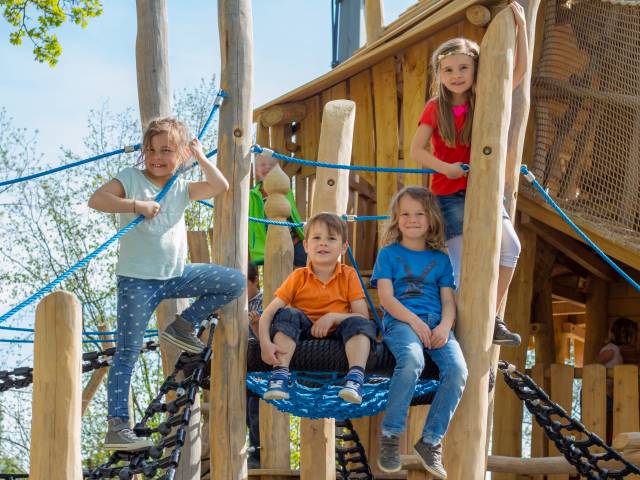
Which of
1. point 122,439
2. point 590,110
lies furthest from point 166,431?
point 590,110

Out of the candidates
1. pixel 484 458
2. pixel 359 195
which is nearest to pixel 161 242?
pixel 484 458

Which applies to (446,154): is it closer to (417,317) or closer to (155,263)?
(417,317)

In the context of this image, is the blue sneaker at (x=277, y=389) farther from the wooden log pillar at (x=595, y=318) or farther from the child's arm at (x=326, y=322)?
the wooden log pillar at (x=595, y=318)

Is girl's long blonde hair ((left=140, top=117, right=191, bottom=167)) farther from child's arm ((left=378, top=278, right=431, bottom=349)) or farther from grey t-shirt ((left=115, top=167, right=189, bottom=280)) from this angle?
child's arm ((left=378, top=278, right=431, bottom=349))

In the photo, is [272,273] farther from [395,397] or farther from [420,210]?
[395,397]

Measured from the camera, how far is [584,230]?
25.6ft

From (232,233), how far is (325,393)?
801 mm

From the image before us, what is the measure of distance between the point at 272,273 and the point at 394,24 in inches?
170

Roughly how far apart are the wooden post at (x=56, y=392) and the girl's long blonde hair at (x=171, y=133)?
1.47m

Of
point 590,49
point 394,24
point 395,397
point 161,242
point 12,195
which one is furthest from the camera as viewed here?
point 12,195

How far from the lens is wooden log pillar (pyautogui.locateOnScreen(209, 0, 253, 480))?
4.49 m

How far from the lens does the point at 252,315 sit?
6090mm

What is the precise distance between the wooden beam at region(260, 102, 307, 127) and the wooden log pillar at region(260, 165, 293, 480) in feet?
10.4

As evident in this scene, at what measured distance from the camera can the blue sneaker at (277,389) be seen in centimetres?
421
